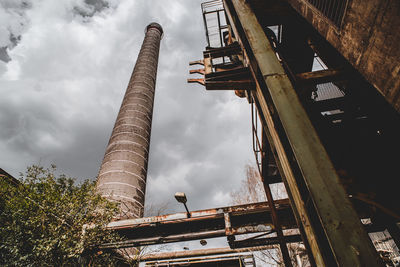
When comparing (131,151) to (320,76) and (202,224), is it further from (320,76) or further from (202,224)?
(320,76)

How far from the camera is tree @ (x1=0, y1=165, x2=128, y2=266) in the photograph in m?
4.26

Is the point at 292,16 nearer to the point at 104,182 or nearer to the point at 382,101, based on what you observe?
the point at 382,101

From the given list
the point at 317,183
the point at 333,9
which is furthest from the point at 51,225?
the point at 333,9

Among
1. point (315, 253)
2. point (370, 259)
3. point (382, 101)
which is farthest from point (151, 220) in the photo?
point (382, 101)

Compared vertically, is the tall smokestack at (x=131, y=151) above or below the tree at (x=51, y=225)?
above

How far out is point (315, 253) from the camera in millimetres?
1511

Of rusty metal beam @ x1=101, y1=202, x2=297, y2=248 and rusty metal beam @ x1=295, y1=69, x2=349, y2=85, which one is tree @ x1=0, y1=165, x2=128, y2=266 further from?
rusty metal beam @ x1=295, y1=69, x2=349, y2=85

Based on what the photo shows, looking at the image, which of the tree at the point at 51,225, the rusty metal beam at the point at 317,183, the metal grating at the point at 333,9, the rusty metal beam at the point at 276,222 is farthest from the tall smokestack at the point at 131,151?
the metal grating at the point at 333,9

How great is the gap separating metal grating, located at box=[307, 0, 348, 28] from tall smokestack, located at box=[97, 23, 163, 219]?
24.0 feet

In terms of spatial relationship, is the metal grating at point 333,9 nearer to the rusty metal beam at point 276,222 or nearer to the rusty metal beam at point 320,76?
the rusty metal beam at point 320,76

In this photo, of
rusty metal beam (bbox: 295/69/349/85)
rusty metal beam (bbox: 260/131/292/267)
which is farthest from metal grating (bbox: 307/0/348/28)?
rusty metal beam (bbox: 260/131/292/267)

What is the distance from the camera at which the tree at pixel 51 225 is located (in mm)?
4257

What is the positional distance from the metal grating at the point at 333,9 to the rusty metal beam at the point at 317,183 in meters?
0.59

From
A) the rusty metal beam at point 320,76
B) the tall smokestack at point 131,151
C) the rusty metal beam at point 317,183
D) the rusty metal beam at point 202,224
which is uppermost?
the tall smokestack at point 131,151
